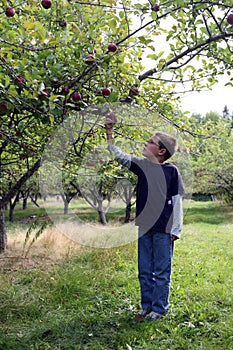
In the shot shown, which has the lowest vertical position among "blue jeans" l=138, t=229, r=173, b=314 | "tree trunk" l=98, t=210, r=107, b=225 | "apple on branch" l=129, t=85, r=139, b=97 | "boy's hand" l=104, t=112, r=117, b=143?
"blue jeans" l=138, t=229, r=173, b=314

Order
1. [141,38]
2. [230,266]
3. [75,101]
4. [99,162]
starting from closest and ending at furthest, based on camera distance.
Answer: [141,38]
[75,101]
[99,162]
[230,266]

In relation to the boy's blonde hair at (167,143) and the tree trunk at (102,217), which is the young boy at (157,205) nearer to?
the boy's blonde hair at (167,143)

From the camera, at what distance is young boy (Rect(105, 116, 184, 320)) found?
286 cm

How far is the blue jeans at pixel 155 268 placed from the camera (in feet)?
9.45

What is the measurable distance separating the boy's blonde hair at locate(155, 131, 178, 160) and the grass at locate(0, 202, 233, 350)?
132 cm

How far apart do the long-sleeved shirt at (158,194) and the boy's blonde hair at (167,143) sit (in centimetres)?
10

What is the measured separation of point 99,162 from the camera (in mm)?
3736

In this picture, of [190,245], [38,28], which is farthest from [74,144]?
[190,245]

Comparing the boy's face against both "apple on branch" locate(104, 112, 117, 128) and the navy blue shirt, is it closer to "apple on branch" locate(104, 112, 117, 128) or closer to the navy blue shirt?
the navy blue shirt

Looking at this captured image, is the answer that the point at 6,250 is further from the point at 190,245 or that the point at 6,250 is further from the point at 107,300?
the point at 190,245

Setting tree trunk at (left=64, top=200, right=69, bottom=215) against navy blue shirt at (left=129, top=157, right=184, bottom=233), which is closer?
navy blue shirt at (left=129, top=157, right=184, bottom=233)

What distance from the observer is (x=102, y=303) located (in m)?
3.43

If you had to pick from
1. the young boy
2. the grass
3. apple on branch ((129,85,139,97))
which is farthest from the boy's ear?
the grass

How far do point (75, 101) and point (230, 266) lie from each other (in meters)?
3.34
